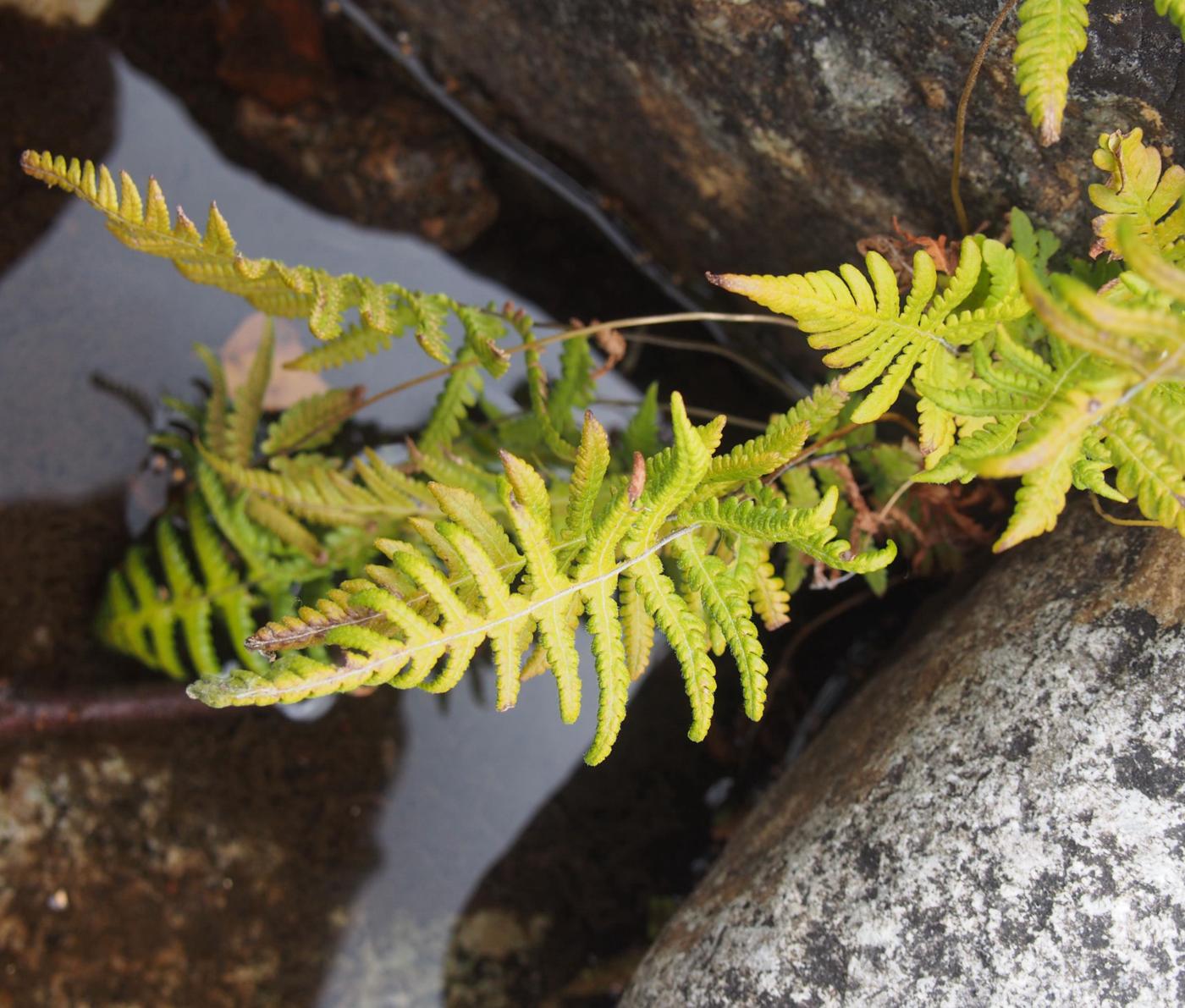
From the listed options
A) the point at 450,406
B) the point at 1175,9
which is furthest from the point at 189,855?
the point at 1175,9

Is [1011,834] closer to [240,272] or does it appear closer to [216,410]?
[240,272]

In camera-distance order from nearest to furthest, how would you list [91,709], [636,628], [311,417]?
[636,628]
[311,417]
[91,709]

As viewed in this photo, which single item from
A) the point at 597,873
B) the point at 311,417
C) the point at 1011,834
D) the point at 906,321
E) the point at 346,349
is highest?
the point at 346,349

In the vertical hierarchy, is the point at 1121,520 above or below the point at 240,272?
below

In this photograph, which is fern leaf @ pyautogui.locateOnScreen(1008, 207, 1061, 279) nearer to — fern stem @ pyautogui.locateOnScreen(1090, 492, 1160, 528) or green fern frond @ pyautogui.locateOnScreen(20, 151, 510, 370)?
fern stem @ pyautogui.locateOnScreen(1090, 492, 1160, 528)

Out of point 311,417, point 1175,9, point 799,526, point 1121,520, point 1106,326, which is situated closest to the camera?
point 1106,326

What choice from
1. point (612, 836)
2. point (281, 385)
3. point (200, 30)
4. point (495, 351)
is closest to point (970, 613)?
point (495, 351)

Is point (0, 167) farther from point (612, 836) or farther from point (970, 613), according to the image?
point (970, 613)
